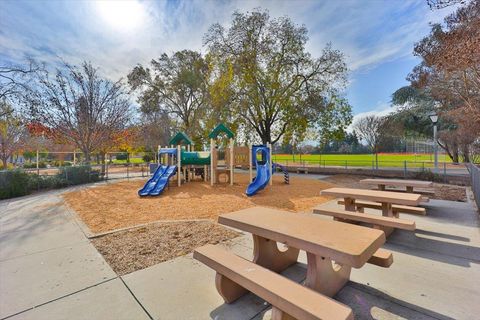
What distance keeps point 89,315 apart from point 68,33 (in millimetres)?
11672

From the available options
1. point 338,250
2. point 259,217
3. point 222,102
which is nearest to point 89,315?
point 259,217

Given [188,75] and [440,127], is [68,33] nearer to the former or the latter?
[188,75]

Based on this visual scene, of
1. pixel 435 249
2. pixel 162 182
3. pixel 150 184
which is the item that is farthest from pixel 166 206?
pixel 435 249

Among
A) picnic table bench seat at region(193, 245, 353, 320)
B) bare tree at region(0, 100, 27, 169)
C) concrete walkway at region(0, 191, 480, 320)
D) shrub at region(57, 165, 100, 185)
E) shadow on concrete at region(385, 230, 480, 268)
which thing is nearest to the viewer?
picnic table bench seat at region(193, 245, 353, 320)

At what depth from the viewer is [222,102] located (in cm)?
1538

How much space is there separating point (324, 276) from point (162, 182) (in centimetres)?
807

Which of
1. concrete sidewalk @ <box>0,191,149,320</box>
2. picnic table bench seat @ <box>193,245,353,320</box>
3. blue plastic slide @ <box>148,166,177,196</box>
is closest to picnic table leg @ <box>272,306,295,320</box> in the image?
picnic table bench seat @ <box>193,245,353,320</box>

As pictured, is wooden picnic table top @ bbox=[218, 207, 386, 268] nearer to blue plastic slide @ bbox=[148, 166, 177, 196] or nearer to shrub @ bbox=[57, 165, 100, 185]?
blue plastic slide @ bbox=[148, 166, 177, 196]

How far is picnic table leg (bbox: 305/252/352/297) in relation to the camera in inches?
78.3

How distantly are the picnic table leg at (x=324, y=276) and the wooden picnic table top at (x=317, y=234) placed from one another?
0.75 ft

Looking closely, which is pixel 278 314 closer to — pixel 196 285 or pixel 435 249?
pixel 196 285

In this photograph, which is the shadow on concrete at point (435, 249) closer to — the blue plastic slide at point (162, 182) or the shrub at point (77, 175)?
the blue plastic slide at point (162, 182)

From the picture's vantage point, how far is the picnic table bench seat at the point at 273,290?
4.62ft

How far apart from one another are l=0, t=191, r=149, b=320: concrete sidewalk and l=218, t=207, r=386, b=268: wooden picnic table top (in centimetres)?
131
